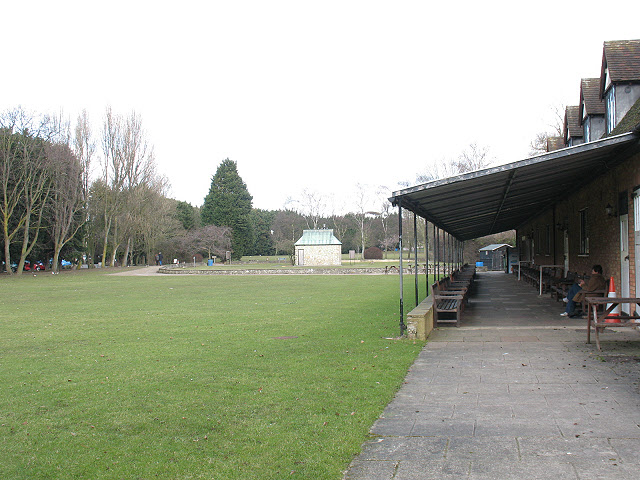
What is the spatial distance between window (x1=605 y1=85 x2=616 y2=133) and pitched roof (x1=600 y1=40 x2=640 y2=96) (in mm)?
383

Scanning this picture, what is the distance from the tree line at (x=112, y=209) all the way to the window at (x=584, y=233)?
120 feet

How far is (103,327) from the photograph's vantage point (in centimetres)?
1267

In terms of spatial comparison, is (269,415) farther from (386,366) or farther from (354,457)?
(386,366)

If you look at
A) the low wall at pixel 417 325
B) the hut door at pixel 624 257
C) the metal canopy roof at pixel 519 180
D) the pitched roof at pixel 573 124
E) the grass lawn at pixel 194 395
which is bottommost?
the grass lawn at pixel 194 395

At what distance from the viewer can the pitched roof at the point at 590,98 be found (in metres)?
14.1

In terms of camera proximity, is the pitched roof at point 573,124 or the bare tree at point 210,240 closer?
the pitched roof at point 573,124

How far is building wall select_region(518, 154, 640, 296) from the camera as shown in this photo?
34.1ft

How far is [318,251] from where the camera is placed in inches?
2264

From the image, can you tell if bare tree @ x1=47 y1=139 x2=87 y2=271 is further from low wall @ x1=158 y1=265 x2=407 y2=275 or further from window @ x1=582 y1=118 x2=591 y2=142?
window @ x1=582 y1=118 x2=591 y2=142

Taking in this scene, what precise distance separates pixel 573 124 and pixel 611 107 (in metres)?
3.57

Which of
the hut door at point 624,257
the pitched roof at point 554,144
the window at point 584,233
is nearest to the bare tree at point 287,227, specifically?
the pitched roof at point 554,144

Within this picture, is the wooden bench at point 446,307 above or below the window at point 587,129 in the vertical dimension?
below

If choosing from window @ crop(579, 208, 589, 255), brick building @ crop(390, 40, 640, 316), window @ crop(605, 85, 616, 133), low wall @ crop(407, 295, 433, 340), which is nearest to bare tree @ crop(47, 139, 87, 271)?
brick building @ crop(390, 40, 640, 316)

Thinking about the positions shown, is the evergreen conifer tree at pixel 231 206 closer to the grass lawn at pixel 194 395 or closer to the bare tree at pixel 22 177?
the bare tree at pixel 22 177
